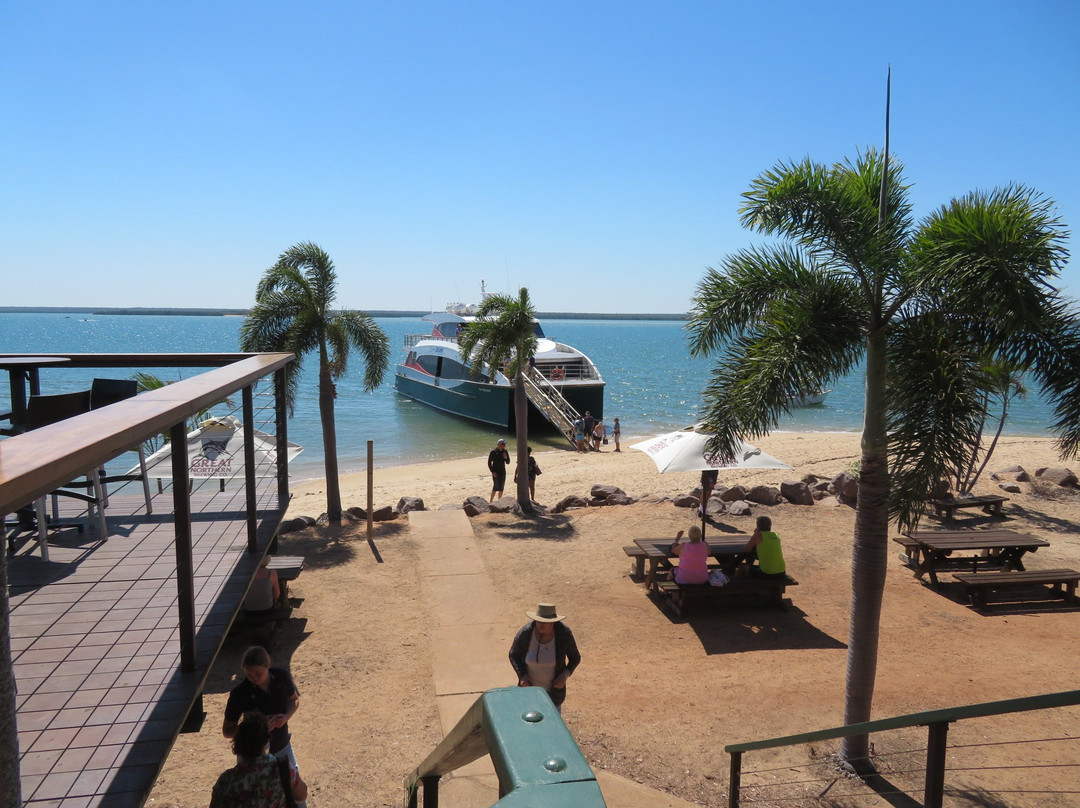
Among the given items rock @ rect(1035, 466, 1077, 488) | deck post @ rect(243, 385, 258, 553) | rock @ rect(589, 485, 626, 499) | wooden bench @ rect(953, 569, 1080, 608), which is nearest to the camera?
deck post @ rect(243, 385, 258, 553)

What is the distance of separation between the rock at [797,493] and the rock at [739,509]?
0.97 meters

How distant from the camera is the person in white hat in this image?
5.64 m

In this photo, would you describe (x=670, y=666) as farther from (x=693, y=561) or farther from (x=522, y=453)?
(x=522, y=453)

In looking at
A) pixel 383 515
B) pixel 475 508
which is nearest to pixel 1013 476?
pixel 475 508

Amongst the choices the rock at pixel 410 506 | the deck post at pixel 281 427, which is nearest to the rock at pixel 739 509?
the rock at pixel 410 506

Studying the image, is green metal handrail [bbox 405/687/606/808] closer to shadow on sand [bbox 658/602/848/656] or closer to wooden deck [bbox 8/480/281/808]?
wooden deck [bbox 8/480/281/808]

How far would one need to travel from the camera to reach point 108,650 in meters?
3.63

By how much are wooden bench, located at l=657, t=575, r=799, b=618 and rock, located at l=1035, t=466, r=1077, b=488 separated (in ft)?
32.8

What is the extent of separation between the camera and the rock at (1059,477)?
52.1 ft

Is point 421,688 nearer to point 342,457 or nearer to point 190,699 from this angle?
point 190,699

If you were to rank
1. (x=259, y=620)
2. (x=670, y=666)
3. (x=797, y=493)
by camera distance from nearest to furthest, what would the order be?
1. (x=670, y=666)
2. (x=259, y=620)
3. (x=797, y=493)

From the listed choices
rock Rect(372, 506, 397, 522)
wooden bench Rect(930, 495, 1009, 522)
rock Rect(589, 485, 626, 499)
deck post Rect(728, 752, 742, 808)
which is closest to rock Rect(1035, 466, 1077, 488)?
wooden bench Rect(930, 495, 1009, 522)

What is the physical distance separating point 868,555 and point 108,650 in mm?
5505

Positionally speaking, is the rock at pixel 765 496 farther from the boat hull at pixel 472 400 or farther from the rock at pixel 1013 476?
the boat hull at pixel 472 400
